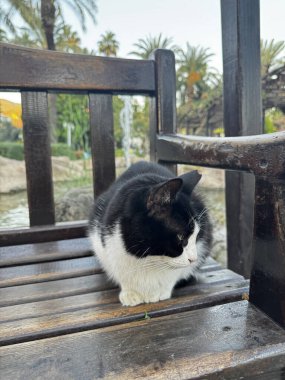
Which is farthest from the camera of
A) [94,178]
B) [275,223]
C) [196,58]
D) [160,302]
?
[196,58]

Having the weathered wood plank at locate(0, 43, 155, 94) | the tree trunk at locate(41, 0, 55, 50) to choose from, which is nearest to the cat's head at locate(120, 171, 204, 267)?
the weathered wood plank at locate(0, 43, 155, 94)

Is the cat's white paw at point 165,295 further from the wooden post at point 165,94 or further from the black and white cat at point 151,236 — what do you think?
the wooden post at point 165,94

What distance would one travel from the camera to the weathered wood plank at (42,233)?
116cm

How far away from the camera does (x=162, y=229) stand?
2.35 ft

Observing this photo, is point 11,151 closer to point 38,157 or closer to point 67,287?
point 38,157

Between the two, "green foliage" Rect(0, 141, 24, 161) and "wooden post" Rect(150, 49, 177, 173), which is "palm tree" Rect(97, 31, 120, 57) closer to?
"green foliage" Rect(0, 141, 24, 161)

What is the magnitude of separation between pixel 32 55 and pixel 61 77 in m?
0.11

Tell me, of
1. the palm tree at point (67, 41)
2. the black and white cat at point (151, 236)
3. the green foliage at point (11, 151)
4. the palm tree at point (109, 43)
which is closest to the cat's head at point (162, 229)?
the black and white cat at point (151, 236)

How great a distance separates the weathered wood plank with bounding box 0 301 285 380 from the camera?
1.62 ft

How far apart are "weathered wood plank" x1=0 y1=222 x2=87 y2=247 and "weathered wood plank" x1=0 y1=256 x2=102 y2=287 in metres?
0.21

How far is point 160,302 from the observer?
74cm

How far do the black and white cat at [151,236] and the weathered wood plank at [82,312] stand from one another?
4 centimetres

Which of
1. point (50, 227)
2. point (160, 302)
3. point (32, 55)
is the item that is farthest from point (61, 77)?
point (160, 302)

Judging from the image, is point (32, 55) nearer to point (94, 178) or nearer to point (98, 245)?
point (94, 178)
